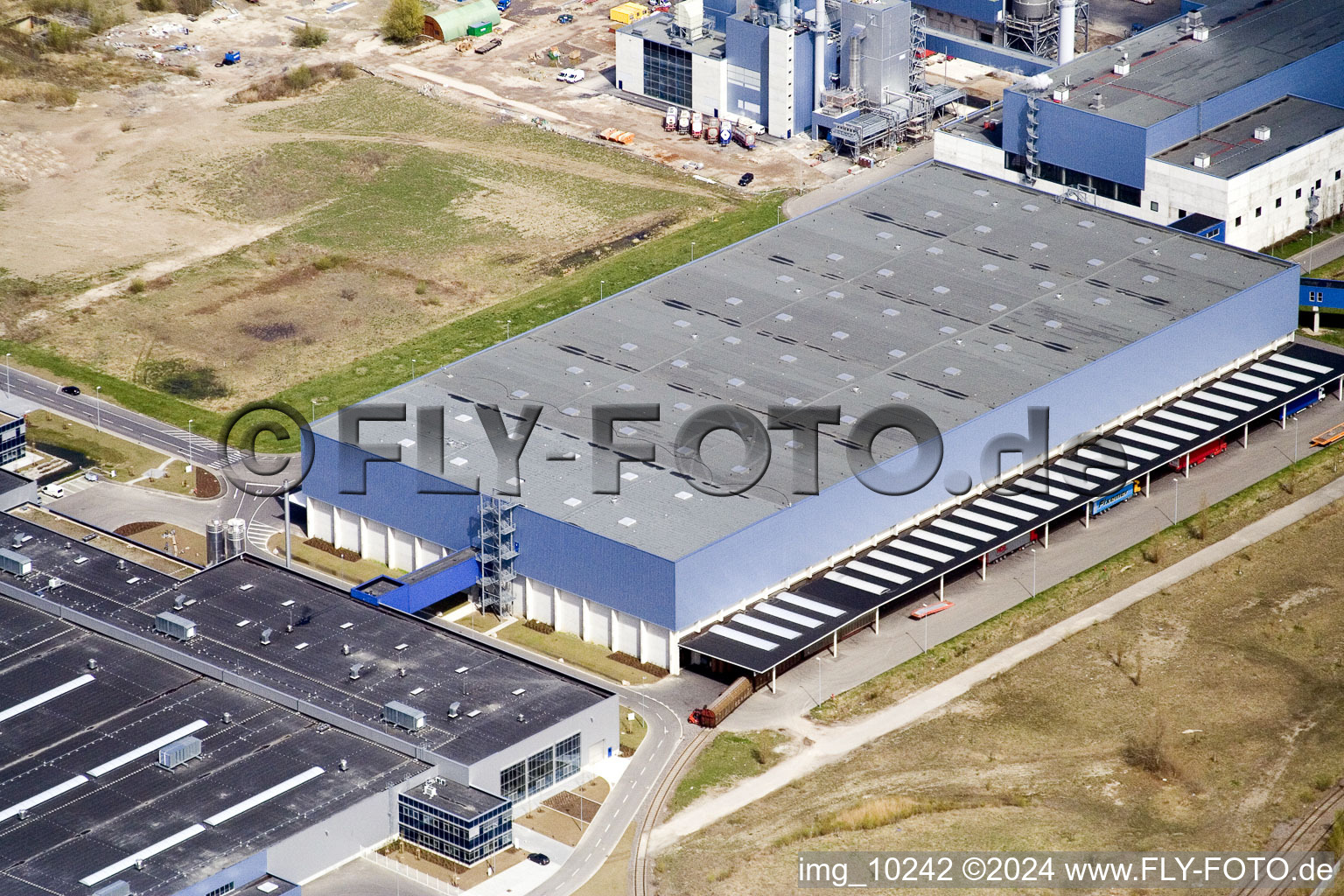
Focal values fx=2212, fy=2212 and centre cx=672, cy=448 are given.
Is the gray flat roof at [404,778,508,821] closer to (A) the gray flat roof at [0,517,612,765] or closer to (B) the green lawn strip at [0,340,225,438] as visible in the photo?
(A) the gray flat roof at [0,517,612,765]

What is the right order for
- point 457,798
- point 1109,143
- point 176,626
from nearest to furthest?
1. point 457,798
2. point 176,626
3. point 1109,143

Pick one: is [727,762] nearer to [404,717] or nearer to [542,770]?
[542,770]

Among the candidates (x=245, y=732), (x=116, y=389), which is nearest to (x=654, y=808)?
(x=245, y=732)

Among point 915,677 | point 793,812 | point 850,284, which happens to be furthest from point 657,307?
point 793,812

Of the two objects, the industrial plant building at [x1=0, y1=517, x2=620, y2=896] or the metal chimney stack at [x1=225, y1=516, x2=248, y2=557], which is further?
the metal chimney stack at [x1=225, y1=516, x2=248, y2=557]

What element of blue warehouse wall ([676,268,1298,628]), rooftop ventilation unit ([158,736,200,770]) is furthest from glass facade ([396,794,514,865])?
blue warehouse wall ([676,268,1298,628])

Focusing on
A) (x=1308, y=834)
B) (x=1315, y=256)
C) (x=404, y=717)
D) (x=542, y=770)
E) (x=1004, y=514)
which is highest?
(x=1315, y=256)
